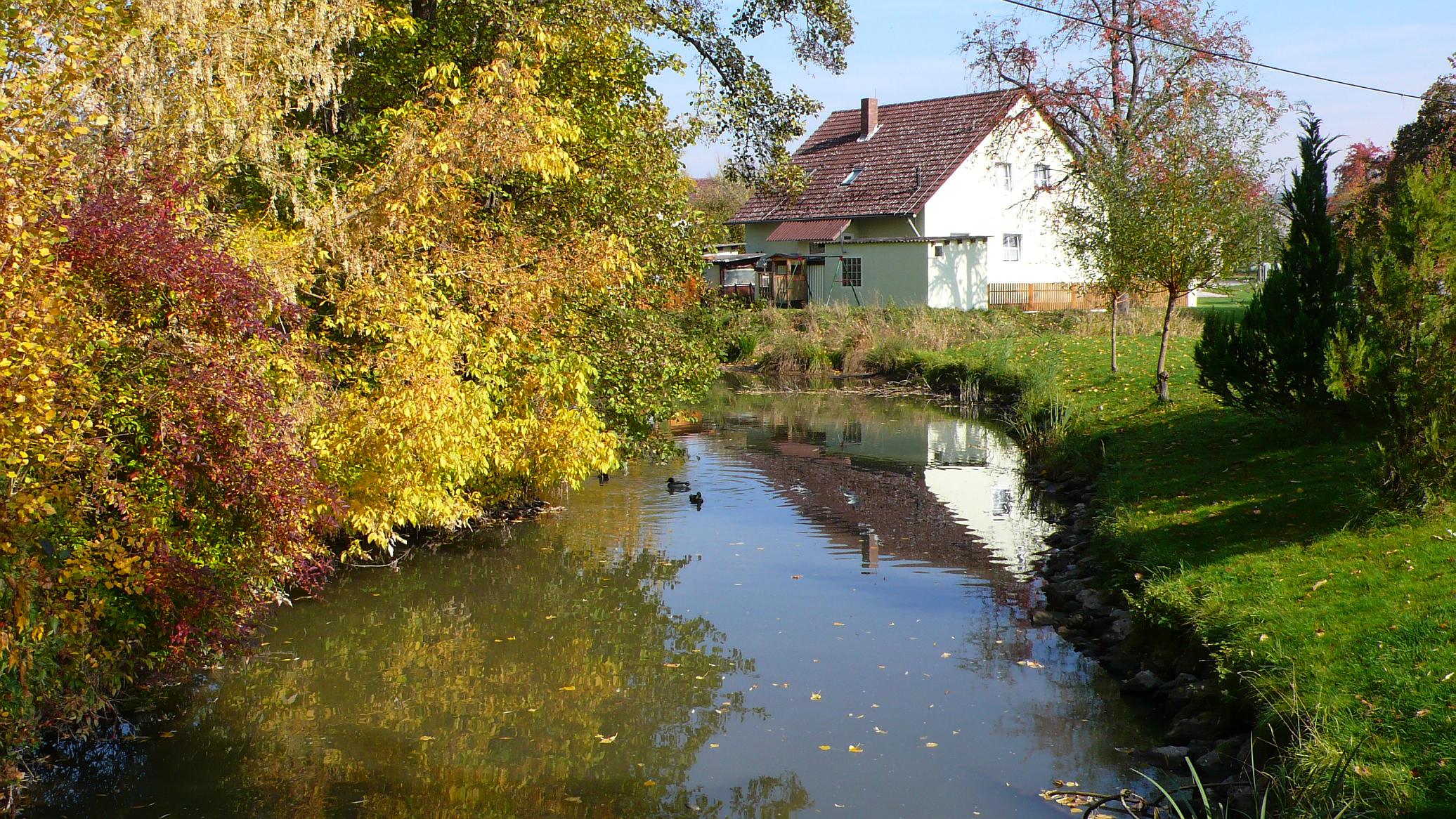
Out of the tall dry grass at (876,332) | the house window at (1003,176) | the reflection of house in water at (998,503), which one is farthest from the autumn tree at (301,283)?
the house window at (1003,176)

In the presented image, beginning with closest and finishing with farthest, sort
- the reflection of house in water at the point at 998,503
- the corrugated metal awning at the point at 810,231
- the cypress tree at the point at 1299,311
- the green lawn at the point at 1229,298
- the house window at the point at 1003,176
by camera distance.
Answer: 1. the cypress tree at the point at 1299,311
2. the reflection of house in water at the point at 998,503
3. the green lawn at the point at 1229,298
4. the corrugated metal awning at the point at 810,231
5. the house window at the point at 1003,176

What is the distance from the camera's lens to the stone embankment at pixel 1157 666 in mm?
7957

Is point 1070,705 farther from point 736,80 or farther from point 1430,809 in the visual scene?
point 736,80

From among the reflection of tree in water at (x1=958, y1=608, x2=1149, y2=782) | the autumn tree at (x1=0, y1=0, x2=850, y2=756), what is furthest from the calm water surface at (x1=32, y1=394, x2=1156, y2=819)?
the autumn tree at (x1=0, y1=0, x2=850, y2=756)

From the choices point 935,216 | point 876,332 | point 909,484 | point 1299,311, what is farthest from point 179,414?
point 935,216

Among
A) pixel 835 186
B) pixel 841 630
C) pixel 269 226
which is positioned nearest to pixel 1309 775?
pixel 841 630

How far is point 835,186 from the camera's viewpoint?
47.7m

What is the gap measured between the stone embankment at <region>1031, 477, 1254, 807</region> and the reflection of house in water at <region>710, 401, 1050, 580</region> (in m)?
0.80

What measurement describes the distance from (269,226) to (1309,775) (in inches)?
406

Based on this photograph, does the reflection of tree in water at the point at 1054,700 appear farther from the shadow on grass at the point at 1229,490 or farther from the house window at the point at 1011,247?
Result: the house window at the point at 1011,247

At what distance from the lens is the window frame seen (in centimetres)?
4622

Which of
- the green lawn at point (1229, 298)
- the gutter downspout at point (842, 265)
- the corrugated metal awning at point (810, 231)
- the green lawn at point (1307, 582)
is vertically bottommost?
the green lawn at point (1307, 582)

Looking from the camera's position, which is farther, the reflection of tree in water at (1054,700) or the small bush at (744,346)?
the small bush at (744,346)

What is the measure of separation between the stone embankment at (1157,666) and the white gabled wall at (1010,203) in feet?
102
